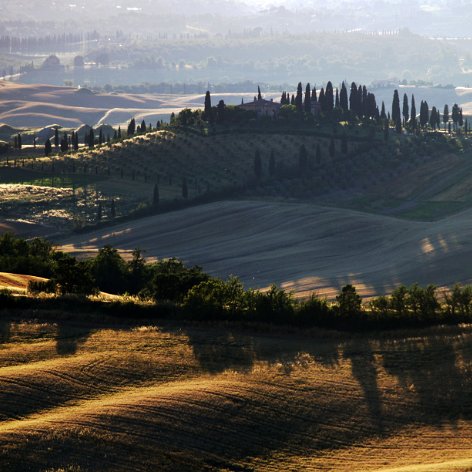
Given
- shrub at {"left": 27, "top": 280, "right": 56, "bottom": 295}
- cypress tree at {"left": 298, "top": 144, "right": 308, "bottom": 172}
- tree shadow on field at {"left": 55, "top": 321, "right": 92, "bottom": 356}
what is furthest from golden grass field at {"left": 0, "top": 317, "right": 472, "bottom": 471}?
cypress tree at {"left": 298, "top": 144, "right": 308, "bottom": 172}

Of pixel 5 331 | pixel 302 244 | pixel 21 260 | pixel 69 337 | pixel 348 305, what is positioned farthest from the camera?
pixel 302 244

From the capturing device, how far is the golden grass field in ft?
176

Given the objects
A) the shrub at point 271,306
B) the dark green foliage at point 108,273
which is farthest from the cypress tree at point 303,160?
the shrub at point 271,306

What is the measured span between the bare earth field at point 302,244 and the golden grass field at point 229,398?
1378 inches

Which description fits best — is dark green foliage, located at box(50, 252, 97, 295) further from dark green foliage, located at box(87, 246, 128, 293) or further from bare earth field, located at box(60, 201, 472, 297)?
bare earth field, located at box(60, 201, 472, 297)

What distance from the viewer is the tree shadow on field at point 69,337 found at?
6844 centimetres

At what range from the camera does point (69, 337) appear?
7131cm

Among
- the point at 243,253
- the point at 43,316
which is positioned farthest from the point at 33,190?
the point at 43,316

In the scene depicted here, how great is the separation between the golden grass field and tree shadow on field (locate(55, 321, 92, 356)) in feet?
0.20

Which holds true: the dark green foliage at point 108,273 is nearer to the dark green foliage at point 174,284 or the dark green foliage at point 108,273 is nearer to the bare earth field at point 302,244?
the dark green foliage at point 174,284

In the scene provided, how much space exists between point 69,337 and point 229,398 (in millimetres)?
14868

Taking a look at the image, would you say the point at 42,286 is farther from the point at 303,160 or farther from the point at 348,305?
the point at 303,160

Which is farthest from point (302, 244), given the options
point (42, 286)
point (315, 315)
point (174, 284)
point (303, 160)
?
point (315, 315)

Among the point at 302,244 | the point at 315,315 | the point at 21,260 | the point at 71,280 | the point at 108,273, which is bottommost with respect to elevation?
the point at 302,244
